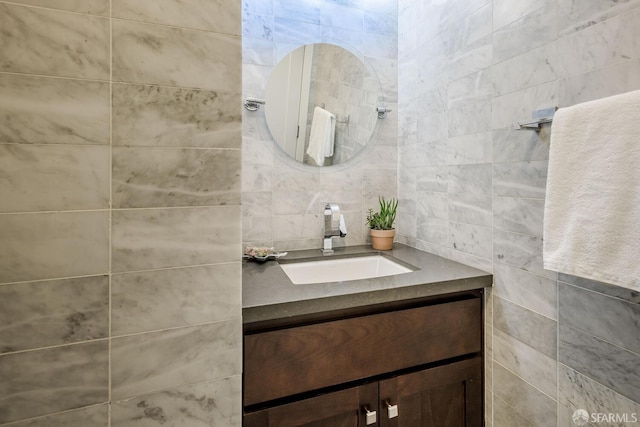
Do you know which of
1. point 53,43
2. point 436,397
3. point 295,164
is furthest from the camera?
point 295,164

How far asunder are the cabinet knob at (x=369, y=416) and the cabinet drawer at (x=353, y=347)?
104 millimetres

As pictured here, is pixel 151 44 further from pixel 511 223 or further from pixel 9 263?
pixel 511 223

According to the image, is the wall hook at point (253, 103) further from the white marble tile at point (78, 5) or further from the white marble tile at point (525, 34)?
the white marble tile at point (525, 34)

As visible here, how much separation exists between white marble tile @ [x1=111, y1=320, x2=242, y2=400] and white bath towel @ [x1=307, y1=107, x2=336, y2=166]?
0.95 m

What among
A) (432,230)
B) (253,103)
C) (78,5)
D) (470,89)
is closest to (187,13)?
(78,5)

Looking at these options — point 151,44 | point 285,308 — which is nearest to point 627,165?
point 285,308

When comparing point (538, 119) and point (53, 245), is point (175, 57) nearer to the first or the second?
point (53, 245)

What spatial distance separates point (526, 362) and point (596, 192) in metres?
0.61

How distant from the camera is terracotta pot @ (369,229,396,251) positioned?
5.05 ft

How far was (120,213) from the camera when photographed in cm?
69

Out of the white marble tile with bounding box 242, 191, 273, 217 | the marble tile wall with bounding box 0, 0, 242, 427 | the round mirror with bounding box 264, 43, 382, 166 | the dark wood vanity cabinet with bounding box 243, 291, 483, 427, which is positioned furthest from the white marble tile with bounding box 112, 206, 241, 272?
the round mirror with bounding box 264, 43, 382, 166

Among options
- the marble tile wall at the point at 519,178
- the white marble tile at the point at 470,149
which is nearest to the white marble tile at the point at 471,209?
the marble tile wall at the point at 519,178

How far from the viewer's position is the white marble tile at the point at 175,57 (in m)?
0.67

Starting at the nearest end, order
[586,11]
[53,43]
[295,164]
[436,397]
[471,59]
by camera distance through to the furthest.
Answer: [53,43] < [586,11] < [436,397] < [471,59] < [295,164]
